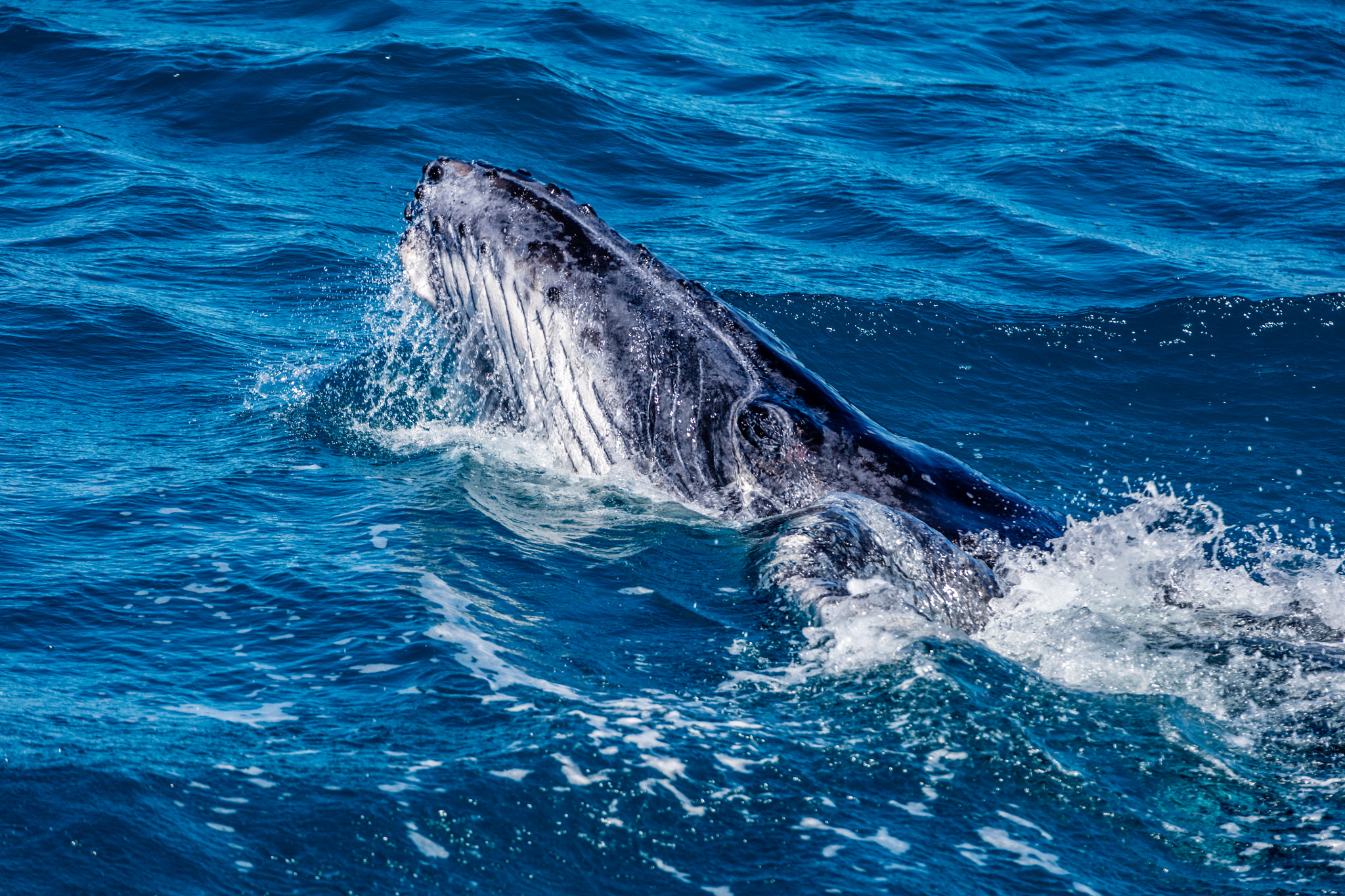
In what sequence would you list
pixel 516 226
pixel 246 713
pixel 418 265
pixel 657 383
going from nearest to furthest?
pixel 246 713, pixel 657 383, pixel 516 226, pixel 418 265

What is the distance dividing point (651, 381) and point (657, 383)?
1.4 inches

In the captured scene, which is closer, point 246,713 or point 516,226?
point 246,713

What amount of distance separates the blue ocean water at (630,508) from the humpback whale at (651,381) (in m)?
0.34

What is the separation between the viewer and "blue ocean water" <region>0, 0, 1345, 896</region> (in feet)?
15.8

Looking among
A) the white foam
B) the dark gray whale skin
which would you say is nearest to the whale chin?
the dark gray whale skin

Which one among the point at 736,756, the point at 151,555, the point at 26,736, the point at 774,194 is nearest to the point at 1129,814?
the point at 736,756

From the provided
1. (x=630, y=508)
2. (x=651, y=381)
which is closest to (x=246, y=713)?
(x=630, y=508)

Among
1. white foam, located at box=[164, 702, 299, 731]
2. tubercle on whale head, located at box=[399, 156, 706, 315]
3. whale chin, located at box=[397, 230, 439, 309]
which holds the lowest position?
white foam, located at box=[164, 702, 299, 731]

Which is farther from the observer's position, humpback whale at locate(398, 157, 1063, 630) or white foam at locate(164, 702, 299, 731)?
humpback whale at locate(398, 157, 1063, 630)

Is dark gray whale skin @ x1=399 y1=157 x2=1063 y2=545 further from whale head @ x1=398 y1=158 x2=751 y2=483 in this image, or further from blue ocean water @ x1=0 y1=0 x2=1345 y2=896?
blue ocean water @ x1=0 y1=0 x2=1345 y2=896

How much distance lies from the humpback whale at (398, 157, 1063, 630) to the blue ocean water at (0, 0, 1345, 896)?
34 cm

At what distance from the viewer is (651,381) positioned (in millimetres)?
7332

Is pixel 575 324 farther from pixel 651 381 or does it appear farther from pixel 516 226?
pixel 516 226

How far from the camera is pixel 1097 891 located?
460 cm
